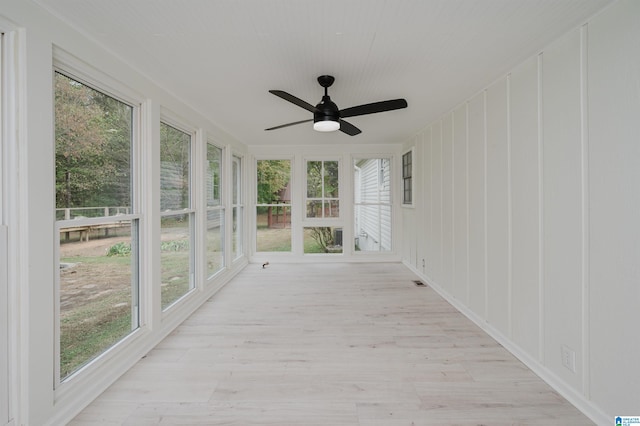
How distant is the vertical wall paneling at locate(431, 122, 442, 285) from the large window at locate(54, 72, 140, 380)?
3584 millimetres

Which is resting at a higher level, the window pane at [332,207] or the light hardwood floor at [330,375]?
the window pane at [332,207]

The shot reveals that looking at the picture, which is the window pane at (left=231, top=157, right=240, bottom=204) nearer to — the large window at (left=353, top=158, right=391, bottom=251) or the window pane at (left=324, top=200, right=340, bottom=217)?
the window pane at (left=324, top=200, right=340, bottom=217)

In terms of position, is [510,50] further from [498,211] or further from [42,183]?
[42,183]

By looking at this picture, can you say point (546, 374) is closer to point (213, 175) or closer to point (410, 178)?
point (410, 178)

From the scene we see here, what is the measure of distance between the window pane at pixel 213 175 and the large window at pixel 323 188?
2067mm

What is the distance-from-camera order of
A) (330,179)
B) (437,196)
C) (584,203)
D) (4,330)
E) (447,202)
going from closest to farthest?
(4,330), (584,203), (447,202), (437,196), (330,179)

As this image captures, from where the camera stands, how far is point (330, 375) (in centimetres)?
209

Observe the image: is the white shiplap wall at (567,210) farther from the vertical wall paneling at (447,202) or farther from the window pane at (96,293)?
the window pane at (96,293)

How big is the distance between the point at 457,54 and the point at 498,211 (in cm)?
141

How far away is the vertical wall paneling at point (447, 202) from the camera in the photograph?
3545 millimetres

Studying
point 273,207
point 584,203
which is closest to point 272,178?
point 273,207

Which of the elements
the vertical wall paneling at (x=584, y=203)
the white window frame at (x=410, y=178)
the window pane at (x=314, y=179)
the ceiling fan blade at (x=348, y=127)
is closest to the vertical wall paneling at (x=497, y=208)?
the vertical wall paneling at (x=584, y=203)

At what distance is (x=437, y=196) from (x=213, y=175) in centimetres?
326

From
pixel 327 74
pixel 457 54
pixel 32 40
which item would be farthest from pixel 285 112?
pixel 32 40
